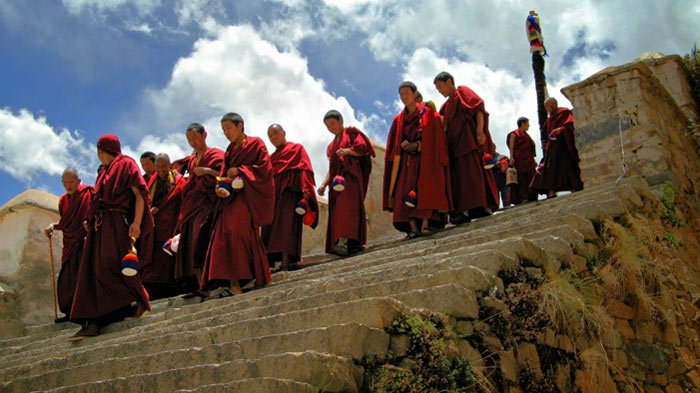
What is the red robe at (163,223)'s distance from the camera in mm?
7887

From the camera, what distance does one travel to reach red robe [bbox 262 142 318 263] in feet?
25.1

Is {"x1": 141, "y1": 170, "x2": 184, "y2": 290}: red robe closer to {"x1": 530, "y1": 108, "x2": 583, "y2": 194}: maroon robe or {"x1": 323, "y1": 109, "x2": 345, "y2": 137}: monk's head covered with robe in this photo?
{"x1": 323, "y1": 109, "x2": 345, "y2": 137}: monk's head covered with robe

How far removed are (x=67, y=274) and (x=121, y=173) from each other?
144cm

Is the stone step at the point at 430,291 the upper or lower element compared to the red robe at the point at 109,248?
lower

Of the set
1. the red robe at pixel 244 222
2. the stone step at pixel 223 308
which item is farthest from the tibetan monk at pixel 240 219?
the stone step at pixel 223 308

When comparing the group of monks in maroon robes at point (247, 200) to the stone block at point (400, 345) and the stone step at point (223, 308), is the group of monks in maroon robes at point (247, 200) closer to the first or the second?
the stone step at point (223, 308)

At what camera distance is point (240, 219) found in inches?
255

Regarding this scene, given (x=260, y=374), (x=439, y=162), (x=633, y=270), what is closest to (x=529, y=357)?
(x=260, y=374)

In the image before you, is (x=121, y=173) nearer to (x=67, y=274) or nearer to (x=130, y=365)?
(x=67, y=274)

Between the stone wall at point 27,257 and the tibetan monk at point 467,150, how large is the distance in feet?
14.7

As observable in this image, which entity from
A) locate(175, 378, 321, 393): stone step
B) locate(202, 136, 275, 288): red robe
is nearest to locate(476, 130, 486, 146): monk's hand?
locate(202, 136, 275, 288): red robe

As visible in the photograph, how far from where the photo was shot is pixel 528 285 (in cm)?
408

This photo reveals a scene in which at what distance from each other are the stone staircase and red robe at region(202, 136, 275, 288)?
1.19ft

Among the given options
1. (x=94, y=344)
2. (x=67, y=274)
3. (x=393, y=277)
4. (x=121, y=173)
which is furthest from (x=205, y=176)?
(x=393, y=277)
